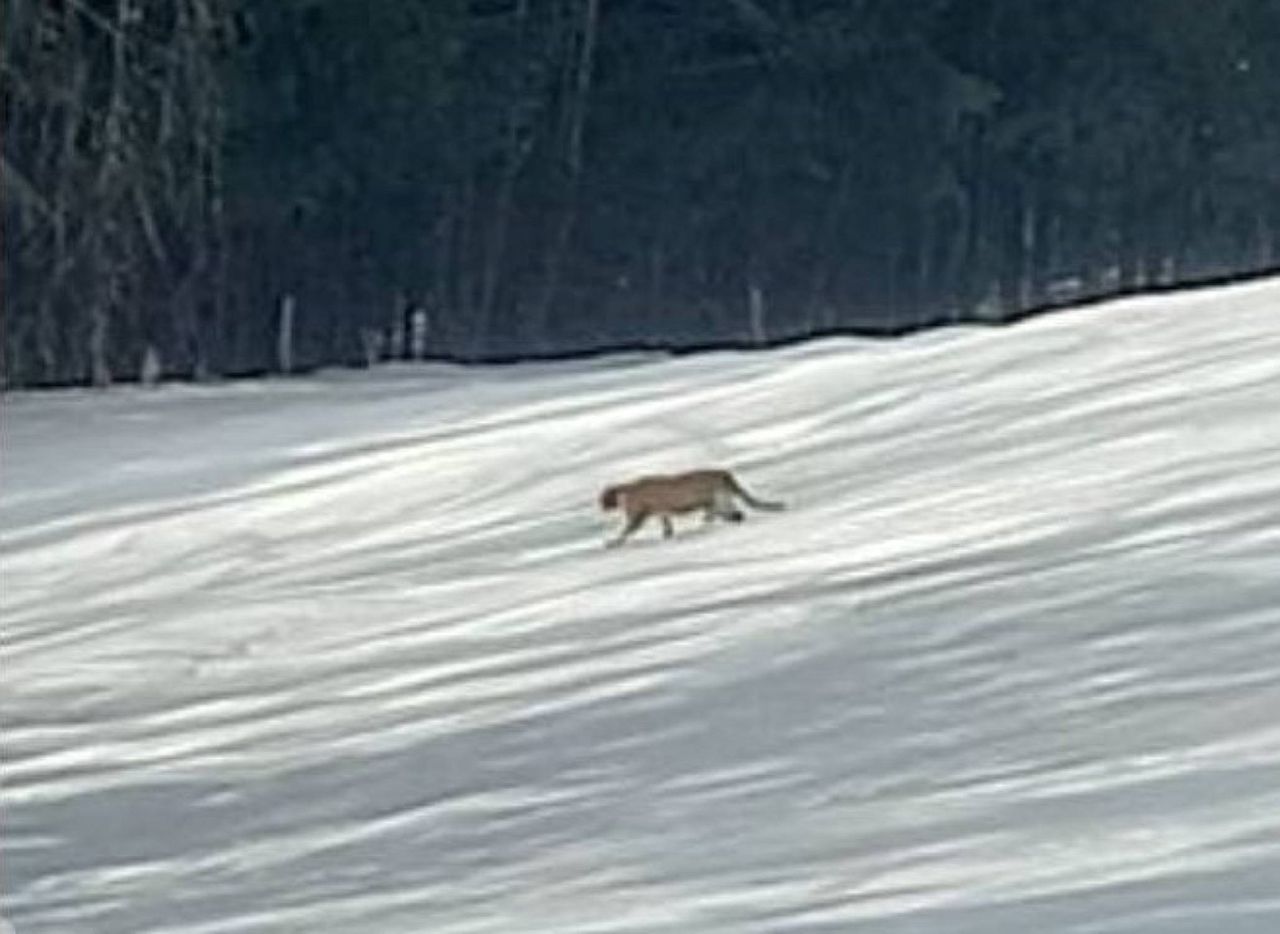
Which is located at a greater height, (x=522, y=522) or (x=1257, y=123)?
(x=1257, y=123)

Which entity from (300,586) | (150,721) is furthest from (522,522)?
(150,721)

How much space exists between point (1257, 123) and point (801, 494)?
2748cm

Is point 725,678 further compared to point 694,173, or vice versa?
point 694,173

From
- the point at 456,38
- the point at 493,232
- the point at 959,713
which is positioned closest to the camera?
the point at 959,713

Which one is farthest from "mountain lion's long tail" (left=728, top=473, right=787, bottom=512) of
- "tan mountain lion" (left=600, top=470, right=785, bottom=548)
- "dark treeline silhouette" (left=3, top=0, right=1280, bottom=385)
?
"dark treeline silhouette" (left=3, top=0, right=1280, bottom=385)

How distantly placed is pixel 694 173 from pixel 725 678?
27.0 m

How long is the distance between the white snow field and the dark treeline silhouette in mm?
14938

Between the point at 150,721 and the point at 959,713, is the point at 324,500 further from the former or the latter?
the point at 959,713

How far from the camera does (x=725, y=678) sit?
8102mm

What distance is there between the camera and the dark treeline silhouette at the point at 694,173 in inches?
1191

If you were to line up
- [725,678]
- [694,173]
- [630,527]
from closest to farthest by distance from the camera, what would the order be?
[725,678]
[630,527]
[694,173]

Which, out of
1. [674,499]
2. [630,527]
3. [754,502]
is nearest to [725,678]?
[674,499]

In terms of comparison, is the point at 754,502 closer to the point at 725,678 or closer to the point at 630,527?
the point at 630,527

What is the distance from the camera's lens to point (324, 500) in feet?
45.8
